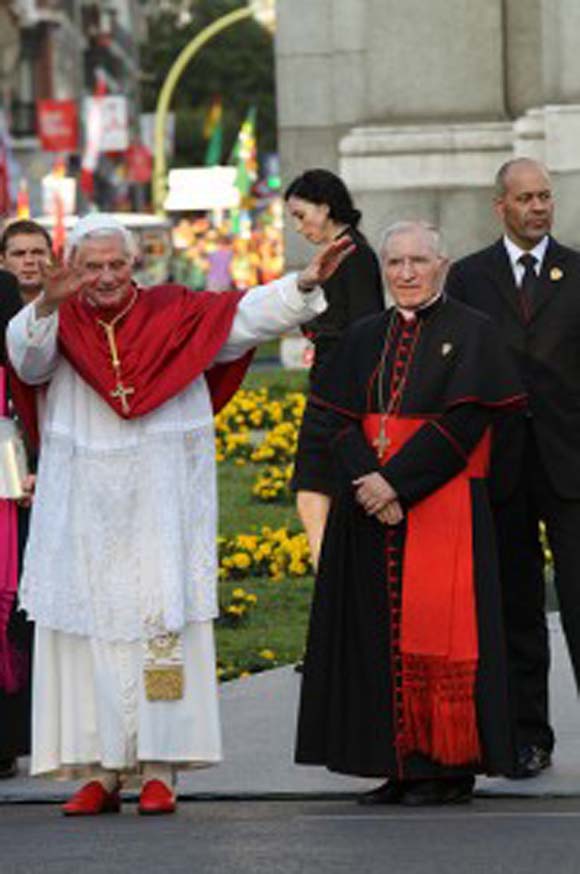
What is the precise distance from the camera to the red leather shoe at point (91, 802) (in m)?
10.8

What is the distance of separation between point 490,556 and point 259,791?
1.12m

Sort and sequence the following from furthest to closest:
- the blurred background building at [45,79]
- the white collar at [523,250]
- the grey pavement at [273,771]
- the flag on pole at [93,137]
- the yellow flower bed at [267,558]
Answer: the flag on pole at [93,137], the blurred background building at [45,79], the yellow flower bed at [267,558], the white collar at [523,250], the grey pavement at [273,771]

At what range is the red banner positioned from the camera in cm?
9369

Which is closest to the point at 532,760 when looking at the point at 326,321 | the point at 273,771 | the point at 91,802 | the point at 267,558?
the point at 273,771

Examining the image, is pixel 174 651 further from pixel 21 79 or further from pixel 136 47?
pixel 136 47

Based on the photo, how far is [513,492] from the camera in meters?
11.2

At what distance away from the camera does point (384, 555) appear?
35.7 feet

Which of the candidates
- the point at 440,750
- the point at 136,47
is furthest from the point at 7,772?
the point at 136,47

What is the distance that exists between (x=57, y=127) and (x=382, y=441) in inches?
3334

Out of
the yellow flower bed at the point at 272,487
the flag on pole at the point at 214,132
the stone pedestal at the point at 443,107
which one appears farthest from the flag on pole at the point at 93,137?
the yellow flower bed at the point at 272,487

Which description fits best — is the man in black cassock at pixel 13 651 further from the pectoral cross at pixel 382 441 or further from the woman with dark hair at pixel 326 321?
the woman with dark hair at pixel 326 321

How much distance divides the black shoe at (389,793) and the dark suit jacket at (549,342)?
109cm

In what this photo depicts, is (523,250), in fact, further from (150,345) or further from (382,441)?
(150,345)

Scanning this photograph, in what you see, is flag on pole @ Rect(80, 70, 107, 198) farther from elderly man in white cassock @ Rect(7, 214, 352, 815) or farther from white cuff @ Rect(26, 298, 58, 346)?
white cuff @ Rect(26, 298, 58, 346)
